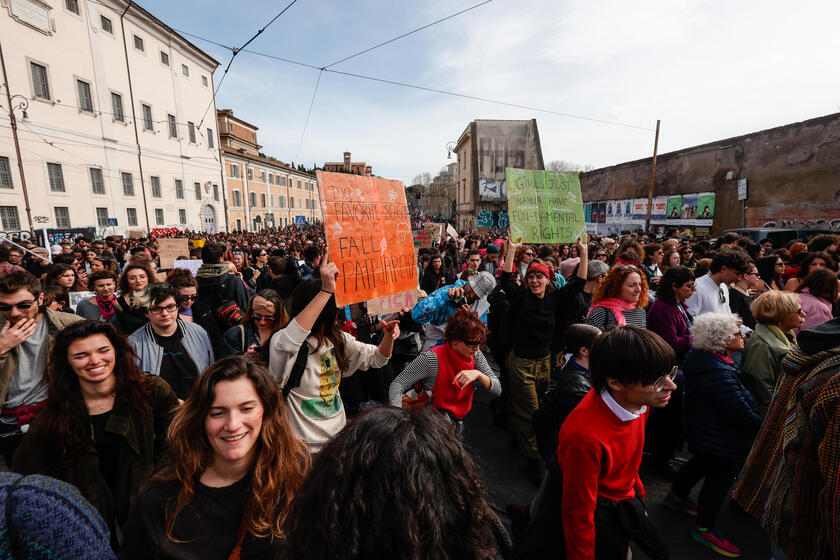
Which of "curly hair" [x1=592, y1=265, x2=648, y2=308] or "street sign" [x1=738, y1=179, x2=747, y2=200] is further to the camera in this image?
"street sign" [x1=738, y1=179, x2=747, y2=200]

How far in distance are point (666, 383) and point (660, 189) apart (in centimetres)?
2241

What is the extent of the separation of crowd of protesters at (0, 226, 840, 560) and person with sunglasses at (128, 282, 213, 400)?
15 millimetres

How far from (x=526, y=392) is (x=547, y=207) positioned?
2.55 meters

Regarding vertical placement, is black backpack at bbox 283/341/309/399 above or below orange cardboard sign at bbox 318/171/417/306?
below

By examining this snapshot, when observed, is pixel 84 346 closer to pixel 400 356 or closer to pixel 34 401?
pixel 34 401

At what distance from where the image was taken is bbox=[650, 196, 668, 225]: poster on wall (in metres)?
19.8

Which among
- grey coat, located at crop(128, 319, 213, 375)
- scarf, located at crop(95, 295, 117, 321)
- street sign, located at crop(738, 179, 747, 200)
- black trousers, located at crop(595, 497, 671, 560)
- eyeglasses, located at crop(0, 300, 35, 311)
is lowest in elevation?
black trousers, located at crop(595, 497, 671, 560)

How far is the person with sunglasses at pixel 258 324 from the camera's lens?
3186 mm

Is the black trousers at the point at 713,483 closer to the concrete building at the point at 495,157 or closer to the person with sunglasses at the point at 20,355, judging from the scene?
the person with sunglasses at the point at 20,355

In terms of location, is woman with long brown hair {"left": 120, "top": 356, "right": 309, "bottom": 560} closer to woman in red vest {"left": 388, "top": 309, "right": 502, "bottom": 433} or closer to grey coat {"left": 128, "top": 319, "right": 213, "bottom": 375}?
woman in red vest {"left": 388, "top": 309, "right": 502, "bottom": 433}

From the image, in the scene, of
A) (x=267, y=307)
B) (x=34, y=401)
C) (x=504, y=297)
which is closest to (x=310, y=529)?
(x=267, y=307)

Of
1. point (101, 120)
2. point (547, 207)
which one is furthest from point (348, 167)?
point (547, 207)

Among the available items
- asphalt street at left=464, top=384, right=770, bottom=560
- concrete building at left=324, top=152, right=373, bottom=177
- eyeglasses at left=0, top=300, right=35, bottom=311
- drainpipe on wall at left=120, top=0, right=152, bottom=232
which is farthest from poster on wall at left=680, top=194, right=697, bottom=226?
concrete building at left=324, top=152, right=373, bottom=177

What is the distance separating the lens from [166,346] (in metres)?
3.05
